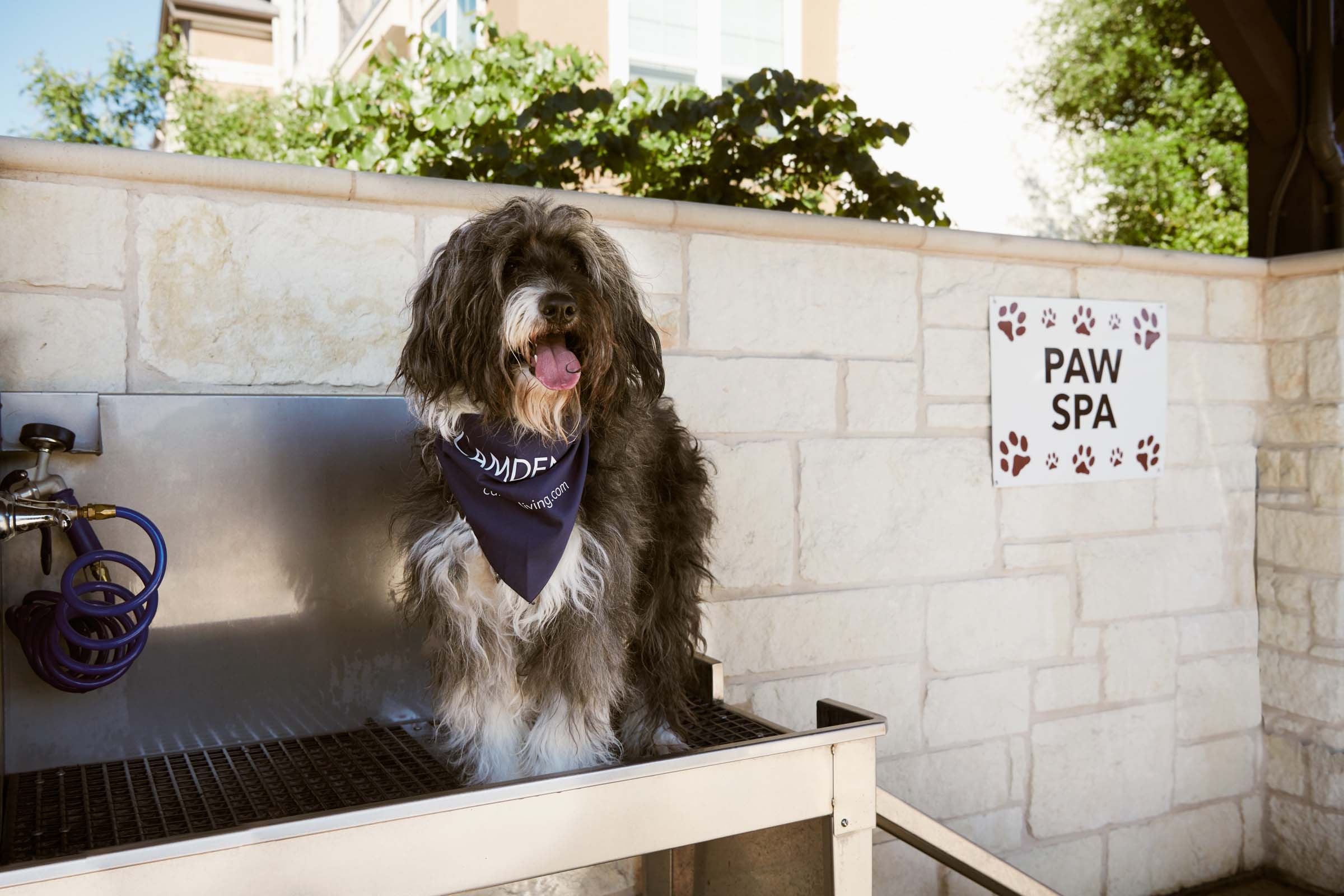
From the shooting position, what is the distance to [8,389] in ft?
5.98

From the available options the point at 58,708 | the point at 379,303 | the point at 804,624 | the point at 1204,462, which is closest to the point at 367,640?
the point at 58,708

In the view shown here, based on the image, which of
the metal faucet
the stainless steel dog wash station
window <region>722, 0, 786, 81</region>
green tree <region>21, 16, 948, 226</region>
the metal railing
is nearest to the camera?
the stainless steel dog wash station

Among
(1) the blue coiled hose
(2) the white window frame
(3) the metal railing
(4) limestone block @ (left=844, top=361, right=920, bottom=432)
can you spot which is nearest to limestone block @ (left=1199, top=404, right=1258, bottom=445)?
(4) limestone block @ (left=844, top=361, right=920, bottom=432)

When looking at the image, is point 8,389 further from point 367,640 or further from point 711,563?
point 711,563

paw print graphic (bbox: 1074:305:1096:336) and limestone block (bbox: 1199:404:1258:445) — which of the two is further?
limestone block (bbox: 1199:404:1258:445)

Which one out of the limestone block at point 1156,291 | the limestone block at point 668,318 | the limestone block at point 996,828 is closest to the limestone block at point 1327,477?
the limestone block at point 1156,291

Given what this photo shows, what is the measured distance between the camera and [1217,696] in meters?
3.43

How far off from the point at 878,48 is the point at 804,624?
31.0 ft

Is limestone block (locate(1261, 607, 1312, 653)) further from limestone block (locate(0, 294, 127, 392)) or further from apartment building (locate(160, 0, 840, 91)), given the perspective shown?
Result: apartment building (locate(160, 0, 840, 91))

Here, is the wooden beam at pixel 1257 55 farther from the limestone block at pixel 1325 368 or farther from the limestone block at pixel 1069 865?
the limestone block at pixel 1069 865

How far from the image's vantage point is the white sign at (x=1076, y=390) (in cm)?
303

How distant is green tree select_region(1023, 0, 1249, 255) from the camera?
953 centimetres

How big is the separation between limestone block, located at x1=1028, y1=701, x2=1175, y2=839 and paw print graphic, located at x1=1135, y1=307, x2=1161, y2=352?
1.18 meters

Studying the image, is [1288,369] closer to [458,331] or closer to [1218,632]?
[1218,632]
